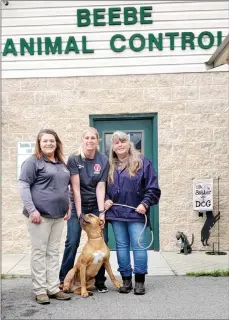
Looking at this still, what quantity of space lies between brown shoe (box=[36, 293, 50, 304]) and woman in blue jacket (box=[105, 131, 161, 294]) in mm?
789

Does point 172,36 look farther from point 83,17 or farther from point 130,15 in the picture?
point 83,17

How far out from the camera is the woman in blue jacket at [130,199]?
4699 mm

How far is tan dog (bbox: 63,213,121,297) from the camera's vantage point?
4555 millimetres

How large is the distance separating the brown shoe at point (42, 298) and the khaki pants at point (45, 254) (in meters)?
0.03

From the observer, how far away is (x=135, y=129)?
7.34 m

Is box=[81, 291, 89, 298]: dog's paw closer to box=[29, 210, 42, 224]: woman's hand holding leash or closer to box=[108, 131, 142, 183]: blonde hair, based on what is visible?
box=[29, 210, 42, 224]: woman's hand holding leash

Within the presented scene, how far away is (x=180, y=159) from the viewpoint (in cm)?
724

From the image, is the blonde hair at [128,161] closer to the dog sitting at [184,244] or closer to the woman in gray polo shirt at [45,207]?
the woman in gray polo shirt at [45,207]

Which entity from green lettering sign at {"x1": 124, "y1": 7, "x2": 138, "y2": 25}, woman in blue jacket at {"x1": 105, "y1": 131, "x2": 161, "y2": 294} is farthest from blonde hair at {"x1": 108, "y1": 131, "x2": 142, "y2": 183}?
green lettering sign at {"x1": 124, "y1": 7, "x2": 138, "y2": 25}

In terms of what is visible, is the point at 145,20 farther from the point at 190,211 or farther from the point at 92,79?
the point at 190,211

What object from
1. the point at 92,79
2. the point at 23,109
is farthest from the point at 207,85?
the point at 23,109

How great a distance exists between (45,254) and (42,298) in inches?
16.2

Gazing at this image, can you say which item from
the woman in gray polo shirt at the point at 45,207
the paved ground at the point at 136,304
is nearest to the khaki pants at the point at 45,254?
the woman in gray polo shirt at the point at 45,207

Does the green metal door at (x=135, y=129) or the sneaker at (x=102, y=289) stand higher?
the green metal door at (x=135, y=129)
